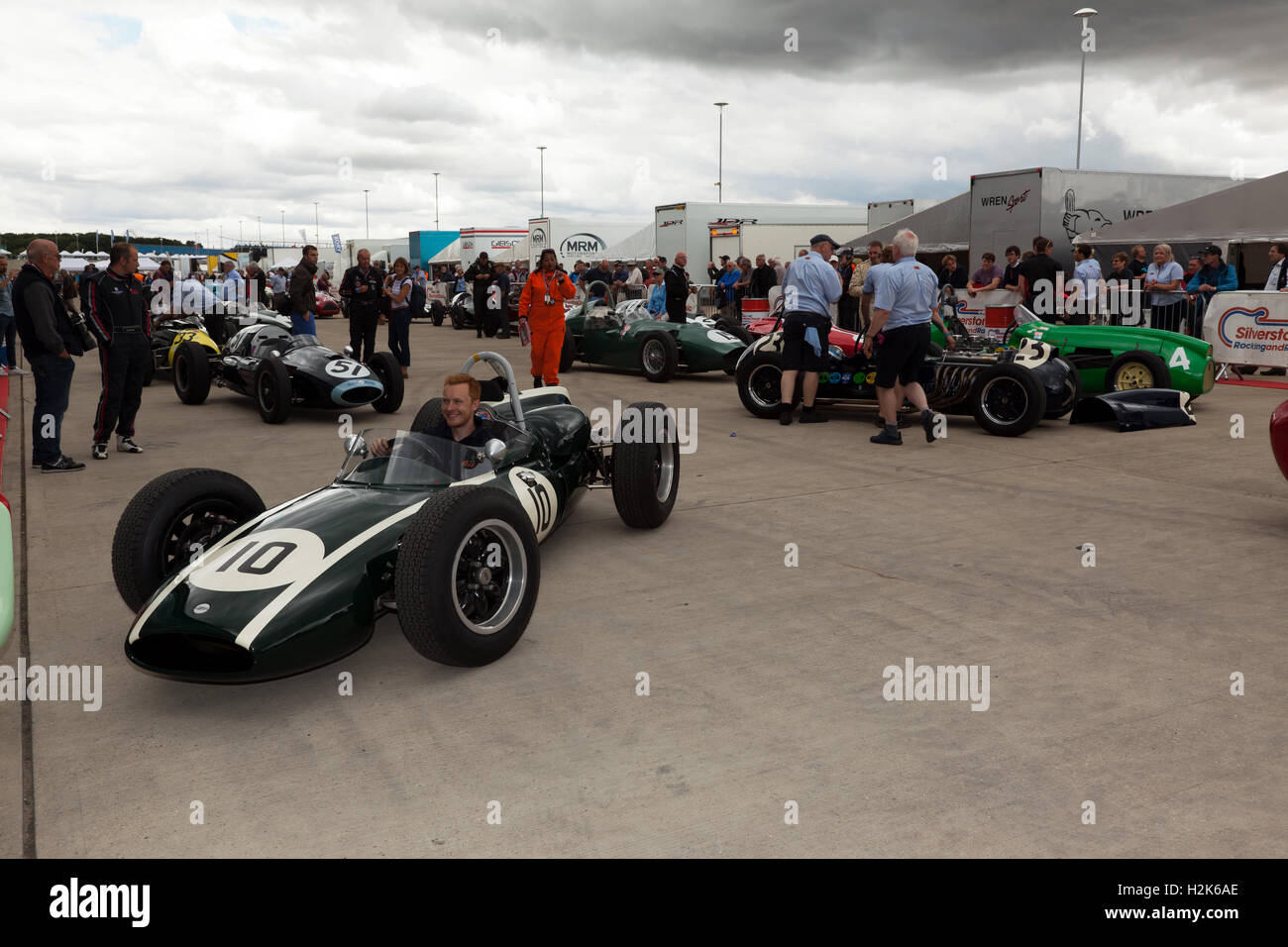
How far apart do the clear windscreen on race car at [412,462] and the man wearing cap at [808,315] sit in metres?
5.42

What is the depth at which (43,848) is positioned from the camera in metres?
2.90

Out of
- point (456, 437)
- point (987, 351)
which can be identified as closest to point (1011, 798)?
point (456, 437)

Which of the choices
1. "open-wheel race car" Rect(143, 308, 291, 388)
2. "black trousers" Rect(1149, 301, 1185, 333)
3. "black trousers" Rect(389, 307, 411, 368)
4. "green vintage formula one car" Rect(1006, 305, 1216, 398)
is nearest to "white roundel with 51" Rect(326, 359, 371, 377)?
"open-wheel race car" Rect(143, 308, 291, 388)

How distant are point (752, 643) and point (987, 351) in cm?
664

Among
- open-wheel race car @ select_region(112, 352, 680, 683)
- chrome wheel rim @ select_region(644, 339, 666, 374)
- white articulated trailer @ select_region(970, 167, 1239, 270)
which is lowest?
open-wheel race car @ select_region(112, 352, 680, 683)

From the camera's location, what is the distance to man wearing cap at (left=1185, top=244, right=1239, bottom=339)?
1416cm

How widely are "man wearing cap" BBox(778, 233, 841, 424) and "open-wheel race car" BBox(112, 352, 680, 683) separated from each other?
200 inches

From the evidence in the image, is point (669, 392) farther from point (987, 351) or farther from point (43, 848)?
point (43, 848)

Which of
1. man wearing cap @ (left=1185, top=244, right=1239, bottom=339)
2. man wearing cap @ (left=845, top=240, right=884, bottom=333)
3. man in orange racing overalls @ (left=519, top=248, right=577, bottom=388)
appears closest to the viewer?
man wearing cap @ (left=845, top=240, right=884, bottom=333)

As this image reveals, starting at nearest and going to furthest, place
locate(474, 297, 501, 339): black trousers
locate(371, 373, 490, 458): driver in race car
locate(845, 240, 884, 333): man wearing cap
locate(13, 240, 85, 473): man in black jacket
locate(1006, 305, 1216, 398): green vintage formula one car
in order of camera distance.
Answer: locate(371, 373, 490, 458): driver in race car, locate(13, 240, 85, 473): man in black jacket, locate(1006, 305, 1216, 398): green vintage formula one car, locate(845, 240, 884, 333): man wearing cap, locate(474, 297, 501, 339): black trousers

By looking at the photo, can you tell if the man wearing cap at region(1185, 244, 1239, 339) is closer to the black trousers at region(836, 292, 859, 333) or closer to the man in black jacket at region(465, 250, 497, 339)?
the black trousers at region(836, 292, 859, 333)

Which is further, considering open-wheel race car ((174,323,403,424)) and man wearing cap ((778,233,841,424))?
open-wheel race car ((174,323,403,424))

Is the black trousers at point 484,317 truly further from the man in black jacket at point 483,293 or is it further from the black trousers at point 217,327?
the black trousers at point 217,327

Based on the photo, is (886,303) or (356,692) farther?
(886,303)
